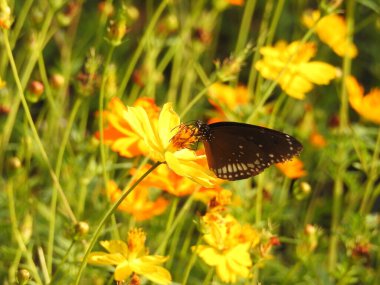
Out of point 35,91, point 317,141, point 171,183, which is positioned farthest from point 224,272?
point 317,141

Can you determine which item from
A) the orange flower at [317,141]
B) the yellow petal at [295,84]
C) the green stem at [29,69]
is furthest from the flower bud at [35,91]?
the orange flower at [317,141]

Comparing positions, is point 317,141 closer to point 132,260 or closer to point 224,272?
point 224,272

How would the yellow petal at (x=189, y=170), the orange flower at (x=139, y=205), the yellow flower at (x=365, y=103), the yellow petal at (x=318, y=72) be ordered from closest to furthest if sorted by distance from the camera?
the yellow petal at (x=189, y=170) → the orange flower at (x=139, y=205) → the yellow petal at (x=318, y=72) → the yellow flower at (x=365, y=103)

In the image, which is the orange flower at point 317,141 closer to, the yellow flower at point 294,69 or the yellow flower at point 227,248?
the yellow flower at point 294,69

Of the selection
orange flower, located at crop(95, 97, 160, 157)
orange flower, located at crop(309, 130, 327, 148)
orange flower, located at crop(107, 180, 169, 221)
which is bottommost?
orange flower, located at crop(107, 180, 169, 221)

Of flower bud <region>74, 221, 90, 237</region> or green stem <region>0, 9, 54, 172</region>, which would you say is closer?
flower bud <region>74, 221, 90, 237</region>

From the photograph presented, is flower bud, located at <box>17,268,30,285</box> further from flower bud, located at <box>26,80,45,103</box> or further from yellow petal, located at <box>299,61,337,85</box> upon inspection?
yellow petal, located at <box>299,61,337,85</box>

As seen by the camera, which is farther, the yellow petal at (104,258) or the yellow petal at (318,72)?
the yellow petal at (318,72)

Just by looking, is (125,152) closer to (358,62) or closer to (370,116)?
(370,116)

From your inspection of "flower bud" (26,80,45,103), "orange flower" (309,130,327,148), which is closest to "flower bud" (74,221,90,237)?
"flower bud" (26,80,45,103)
